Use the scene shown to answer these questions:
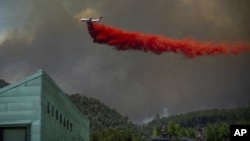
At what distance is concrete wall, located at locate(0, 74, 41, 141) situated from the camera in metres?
117

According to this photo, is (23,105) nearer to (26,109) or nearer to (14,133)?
(26,109)

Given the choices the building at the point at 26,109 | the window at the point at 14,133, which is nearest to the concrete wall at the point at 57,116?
the building at the point at 26,109

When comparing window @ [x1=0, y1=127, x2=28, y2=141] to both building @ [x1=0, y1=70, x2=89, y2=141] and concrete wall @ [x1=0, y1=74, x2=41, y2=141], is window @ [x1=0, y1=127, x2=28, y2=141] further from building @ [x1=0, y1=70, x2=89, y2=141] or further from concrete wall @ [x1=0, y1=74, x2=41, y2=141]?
concrete wall @ [x1=0, y1=74, x2=41, y2=141]

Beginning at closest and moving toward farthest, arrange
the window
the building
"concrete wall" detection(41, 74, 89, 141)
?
→ the building → the window → "concrete wall" detection(41, 74, 89, 141)

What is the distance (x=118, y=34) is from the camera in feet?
522

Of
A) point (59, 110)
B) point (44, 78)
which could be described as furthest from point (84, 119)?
point (44, 78)

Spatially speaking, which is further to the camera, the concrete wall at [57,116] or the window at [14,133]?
the concrete wall at [57,116]

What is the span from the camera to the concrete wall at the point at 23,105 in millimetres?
116562

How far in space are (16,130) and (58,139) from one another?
44.6ft

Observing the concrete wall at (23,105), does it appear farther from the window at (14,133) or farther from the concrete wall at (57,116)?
the concrete wall at (57,116)

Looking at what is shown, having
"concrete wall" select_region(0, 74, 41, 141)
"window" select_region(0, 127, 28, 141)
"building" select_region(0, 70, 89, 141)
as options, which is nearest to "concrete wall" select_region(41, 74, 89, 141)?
"building" select_region(0, 70, 89, 141)

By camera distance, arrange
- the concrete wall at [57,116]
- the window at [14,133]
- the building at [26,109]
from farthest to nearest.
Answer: the concrete wall at [57,116], the window at [14,133], the building at [26,109]

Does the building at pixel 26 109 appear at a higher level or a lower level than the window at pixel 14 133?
higher

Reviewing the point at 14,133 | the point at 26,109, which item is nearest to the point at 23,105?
the point at 26,109
